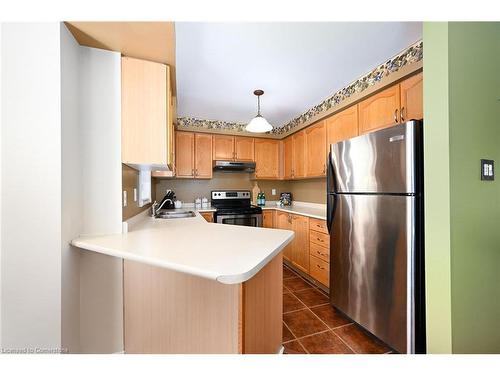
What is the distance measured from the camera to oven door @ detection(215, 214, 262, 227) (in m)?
3.18

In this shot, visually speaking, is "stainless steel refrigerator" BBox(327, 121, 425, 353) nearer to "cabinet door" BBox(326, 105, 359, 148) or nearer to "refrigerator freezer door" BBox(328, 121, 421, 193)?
"refrigerator freezer door" BBox(328, 121, 421, 193)

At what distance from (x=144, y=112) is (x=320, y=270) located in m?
2.36

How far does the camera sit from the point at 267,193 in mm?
4227

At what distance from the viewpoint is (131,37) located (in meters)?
1.10

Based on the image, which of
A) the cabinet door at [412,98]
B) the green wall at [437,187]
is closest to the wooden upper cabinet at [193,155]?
the cabinet door at [412,98]

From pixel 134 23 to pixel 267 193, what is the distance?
3.47 metres

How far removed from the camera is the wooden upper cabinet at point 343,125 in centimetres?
232

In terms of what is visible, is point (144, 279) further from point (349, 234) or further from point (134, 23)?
point (349, 234)

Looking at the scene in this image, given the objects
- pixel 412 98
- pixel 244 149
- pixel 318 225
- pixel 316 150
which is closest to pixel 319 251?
pixel 318 225

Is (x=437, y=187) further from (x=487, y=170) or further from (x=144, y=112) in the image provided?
(x=144, y=112)

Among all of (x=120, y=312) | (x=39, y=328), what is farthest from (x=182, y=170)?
(x=39, y=328)

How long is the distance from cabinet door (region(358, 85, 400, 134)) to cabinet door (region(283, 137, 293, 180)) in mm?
1544

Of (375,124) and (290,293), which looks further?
(290,293)

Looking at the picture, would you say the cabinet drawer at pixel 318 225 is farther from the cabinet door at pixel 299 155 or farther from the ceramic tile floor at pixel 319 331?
the cabinet door at pixel 299 155
